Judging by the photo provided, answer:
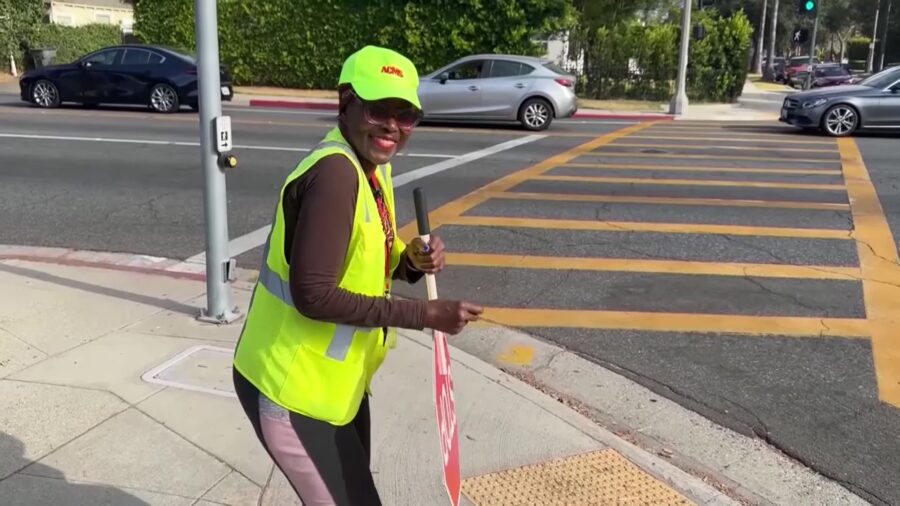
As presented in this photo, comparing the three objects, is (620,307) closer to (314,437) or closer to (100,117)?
(314,437)

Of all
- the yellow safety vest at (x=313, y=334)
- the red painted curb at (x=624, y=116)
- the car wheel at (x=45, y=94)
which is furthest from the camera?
the red painted curb at (x=624, y=116)

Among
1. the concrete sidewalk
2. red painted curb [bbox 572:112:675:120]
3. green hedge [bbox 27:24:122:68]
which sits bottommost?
the concrete sidewalk

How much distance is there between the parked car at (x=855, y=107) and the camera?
15609mm

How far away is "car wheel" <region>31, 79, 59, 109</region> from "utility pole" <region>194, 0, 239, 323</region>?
51.6ft

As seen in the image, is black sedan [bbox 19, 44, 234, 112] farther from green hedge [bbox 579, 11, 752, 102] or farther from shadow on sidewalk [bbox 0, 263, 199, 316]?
green hedge [bbox 579, 11, 752, 102]

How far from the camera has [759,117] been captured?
21.7m

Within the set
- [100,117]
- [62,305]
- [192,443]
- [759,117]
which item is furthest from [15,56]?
[192,443]

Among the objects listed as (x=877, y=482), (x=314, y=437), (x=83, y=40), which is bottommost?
(x=877, y=482)

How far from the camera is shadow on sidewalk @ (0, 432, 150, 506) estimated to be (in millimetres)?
3070

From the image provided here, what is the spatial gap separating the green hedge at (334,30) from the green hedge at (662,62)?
2310 millimetres

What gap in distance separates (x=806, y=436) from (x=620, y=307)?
196cm

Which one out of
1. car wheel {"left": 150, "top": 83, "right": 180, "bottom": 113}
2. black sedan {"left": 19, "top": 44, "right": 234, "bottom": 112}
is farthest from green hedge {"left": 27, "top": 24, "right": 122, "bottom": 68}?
car wheel {"left": 150, "top": 83, "right": 180, "bottom": 113}

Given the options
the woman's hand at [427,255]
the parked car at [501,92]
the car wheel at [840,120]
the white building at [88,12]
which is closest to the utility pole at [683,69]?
the parked car at [501,92]

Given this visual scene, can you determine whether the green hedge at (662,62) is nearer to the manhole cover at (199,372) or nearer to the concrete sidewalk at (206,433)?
the concrete sidewalk at (206,433)
